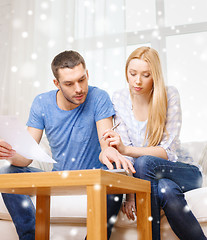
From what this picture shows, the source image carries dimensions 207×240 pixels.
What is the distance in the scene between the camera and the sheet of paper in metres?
0.95

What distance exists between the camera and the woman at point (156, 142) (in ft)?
3.59

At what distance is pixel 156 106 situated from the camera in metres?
1.41

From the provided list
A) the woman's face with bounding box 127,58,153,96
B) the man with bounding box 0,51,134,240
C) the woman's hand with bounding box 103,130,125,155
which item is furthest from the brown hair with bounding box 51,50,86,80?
the woman's hand with bounding box 103,130,125,155

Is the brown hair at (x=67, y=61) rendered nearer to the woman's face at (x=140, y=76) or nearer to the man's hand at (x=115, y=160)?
the woman's face at (x=140, y=76)

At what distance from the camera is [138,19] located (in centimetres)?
265

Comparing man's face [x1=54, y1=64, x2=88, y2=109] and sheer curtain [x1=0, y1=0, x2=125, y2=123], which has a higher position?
sheer curtain [x1=0, y1=0, x2=125, y2=123]

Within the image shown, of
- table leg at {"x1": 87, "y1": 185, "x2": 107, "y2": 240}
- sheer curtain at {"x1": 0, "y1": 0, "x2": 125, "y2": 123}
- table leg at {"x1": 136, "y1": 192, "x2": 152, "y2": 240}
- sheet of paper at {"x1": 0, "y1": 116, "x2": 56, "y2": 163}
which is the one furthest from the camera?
sheer curtain at {"x1": 0, "y1": 0, "x2": 125, "y2": 123}

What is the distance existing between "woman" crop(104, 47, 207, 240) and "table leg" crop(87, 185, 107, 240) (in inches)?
15.0

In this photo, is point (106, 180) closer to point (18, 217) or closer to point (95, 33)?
point (18, 217)

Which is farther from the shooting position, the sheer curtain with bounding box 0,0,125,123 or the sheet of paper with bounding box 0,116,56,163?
the sheer curtain with bounding box 0,0,125,123

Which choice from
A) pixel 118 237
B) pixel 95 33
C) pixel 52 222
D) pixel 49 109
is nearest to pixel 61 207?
pixel 52 222

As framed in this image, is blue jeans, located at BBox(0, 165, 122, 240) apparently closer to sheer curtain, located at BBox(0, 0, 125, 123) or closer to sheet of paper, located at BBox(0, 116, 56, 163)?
sheet of paper, located at BBox(0, 116, 56, 163)

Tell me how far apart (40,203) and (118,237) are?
324mm

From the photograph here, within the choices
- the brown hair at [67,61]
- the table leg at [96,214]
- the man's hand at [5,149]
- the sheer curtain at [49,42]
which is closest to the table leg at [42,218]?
the man's hand at [5,149]
